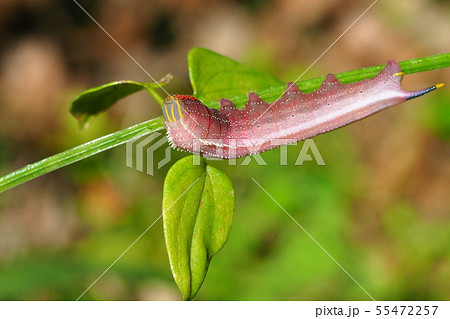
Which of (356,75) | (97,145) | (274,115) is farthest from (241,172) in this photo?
(97,145)

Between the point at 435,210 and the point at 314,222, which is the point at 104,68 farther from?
the point at 435,210

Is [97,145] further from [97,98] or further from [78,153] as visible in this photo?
[97,98]

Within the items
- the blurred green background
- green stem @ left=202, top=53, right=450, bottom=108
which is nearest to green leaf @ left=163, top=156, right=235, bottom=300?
green stem @ left=202, top=53, right=450, bottom=108

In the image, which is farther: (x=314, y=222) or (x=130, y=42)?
(x=130, y=42)

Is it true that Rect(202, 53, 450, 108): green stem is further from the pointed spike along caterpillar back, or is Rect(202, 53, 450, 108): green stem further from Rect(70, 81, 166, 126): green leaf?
Rect(70, 81, 166, 126): green leaf

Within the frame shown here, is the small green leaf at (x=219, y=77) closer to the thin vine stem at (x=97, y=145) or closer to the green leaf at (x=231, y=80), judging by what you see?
the green leaf at (x=231, y=80)

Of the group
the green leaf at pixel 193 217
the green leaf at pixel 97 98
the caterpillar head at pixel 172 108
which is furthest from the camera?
the green leaf at pixel 97 98

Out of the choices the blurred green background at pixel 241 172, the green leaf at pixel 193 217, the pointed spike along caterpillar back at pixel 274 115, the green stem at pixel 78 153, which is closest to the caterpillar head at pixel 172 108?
the pointed spike along caterpillar back at pixel 274 115
